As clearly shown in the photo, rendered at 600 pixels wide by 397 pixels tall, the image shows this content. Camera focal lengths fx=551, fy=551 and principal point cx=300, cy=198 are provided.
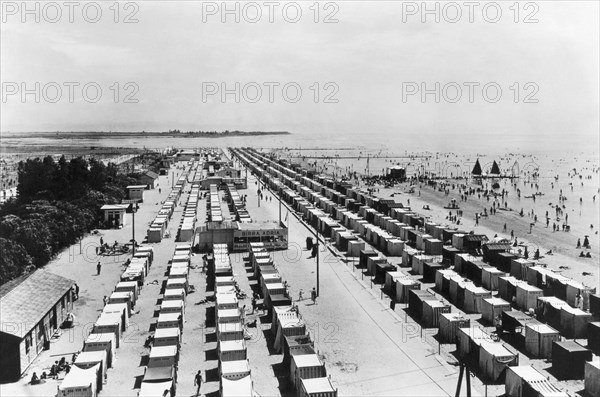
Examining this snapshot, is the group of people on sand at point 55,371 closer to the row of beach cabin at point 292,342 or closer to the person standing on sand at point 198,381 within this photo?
the person standing on sand at point 198,381

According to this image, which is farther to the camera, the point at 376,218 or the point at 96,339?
the point at 376,218

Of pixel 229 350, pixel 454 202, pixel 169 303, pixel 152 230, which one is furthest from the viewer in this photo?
pixel 454 202

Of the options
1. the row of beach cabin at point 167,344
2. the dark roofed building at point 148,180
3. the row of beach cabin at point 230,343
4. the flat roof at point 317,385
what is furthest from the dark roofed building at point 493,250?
the dark roofed building at point 148,180

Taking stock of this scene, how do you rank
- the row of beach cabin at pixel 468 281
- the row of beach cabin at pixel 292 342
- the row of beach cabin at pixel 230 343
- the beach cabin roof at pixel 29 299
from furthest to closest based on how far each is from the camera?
1. the row of beach cabin at pixel 468 281
2. the beach cabin roof at pixel 29 299
3. the row of beach cabin at pixel 230 343
4. the row of beach cabin at pixel 292 342

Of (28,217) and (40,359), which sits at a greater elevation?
(28,217)

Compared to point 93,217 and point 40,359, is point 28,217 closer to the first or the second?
point 93,217

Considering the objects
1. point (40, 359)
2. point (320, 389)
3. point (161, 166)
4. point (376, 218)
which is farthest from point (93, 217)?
point (161, 166)
